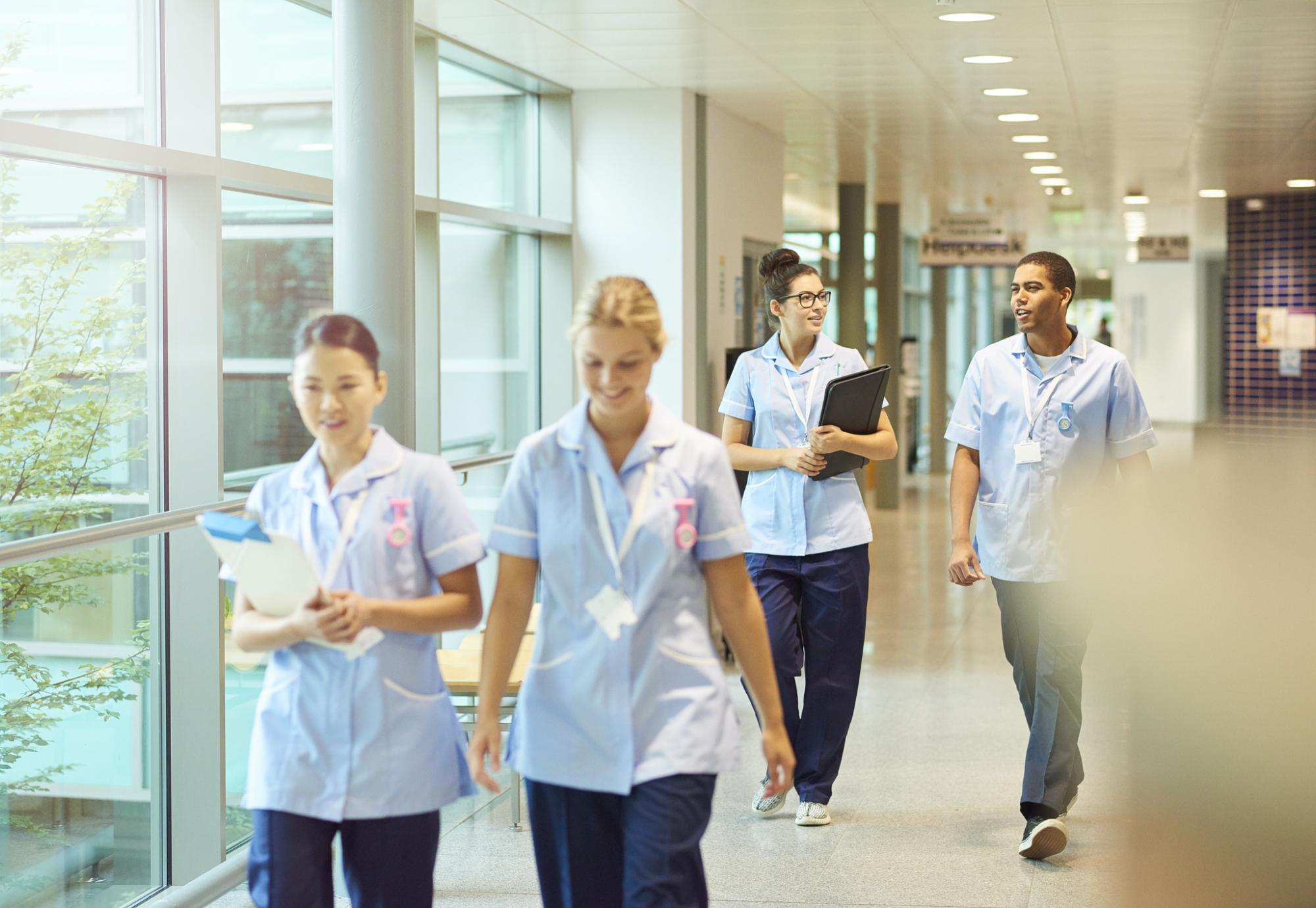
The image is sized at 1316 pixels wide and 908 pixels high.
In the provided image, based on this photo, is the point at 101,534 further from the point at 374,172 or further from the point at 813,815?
the point at 813,815

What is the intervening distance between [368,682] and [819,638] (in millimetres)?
2522

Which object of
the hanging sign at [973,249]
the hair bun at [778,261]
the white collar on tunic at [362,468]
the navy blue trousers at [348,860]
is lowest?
the navy blue trousers at [348,860]

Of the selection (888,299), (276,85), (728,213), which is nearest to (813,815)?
(276,85)

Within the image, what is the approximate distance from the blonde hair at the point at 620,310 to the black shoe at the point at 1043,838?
98.1 inches

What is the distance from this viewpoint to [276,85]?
17.4 ft

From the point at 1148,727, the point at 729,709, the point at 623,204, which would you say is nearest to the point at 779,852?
the point at 729,709

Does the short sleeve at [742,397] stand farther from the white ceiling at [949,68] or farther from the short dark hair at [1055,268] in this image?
the white ceiling at [949,68]


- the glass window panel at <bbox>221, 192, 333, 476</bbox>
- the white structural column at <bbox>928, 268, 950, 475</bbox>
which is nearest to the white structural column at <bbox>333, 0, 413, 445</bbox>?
the glass window panel at <bbox>221, 192, 333, 476</bbox>

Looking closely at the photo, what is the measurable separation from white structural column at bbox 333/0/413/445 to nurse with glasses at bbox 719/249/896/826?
4.24 ft

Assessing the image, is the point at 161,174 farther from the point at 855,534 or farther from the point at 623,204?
Result: the point at 623,204

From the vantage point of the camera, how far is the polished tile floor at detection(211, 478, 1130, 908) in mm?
4312

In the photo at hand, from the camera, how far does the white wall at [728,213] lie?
28.0 feet

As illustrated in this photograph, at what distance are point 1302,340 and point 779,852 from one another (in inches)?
603

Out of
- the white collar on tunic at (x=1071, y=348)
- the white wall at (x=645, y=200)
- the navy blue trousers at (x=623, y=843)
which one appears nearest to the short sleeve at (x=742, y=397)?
the white collar on tunic at (x=1071, y=348)
